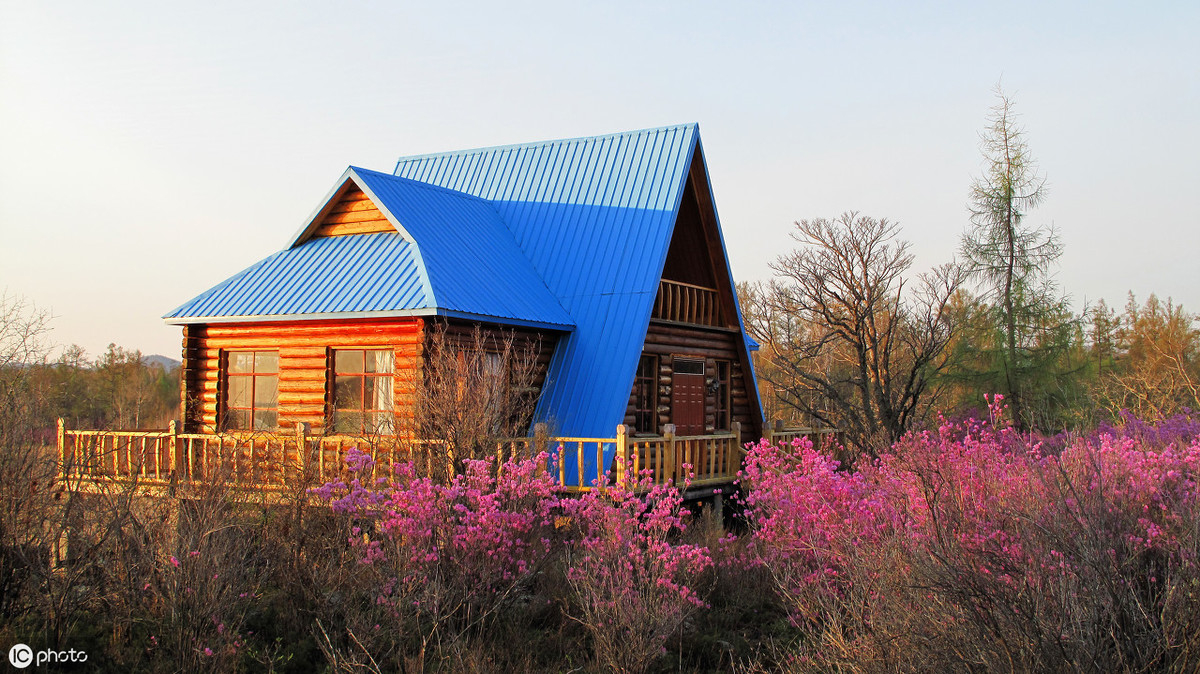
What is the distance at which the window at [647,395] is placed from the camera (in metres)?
19.5

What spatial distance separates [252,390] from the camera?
742 inches

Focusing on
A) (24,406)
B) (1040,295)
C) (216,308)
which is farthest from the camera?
(1040,295)

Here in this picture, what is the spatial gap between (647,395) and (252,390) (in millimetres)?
7996

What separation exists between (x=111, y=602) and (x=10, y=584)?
869 mm

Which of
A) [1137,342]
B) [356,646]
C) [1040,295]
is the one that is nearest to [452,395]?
[356,646]

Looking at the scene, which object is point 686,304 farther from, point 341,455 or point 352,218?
point 341,455

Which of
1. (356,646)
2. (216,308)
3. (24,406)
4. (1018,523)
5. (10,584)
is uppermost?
(216,308)

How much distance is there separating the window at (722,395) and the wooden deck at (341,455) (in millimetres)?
2786

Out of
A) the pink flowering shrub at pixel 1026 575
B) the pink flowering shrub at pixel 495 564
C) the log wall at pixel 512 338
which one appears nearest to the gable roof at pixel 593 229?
the log wall at pixel 512 338

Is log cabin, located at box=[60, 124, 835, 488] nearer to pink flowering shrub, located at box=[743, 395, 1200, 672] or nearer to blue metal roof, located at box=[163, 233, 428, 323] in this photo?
blue metal roof, located at box=[163, 233, 428, 323]

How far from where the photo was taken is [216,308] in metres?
18.7

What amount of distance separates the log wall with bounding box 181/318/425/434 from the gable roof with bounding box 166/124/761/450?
1.84 ft

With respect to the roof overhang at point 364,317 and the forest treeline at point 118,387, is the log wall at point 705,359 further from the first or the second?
the forest treeline at point 118,387

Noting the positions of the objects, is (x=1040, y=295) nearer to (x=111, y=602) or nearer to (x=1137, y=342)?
(x=1137, y=342)
